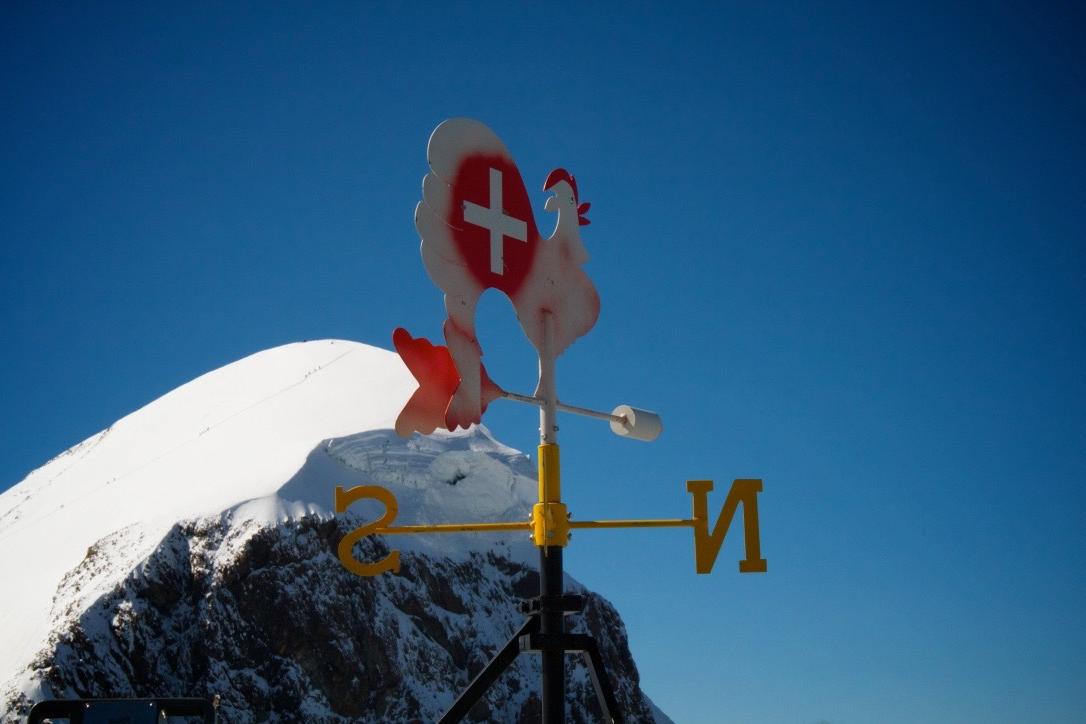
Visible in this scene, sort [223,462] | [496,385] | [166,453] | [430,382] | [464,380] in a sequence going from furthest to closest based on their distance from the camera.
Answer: [166,453]
[223,462]
[496,385]
[430,382]
[464,380]

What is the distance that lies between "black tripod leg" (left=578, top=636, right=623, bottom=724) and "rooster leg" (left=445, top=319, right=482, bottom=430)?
1552 millimetres

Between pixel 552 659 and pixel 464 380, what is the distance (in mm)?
1786

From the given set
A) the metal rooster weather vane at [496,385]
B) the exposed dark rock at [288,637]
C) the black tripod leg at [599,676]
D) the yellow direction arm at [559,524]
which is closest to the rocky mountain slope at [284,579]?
the exposed dark rock at [288,637]

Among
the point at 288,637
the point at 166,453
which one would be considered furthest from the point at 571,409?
the point at 166,453

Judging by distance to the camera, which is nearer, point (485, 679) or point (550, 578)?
point (485, 679)

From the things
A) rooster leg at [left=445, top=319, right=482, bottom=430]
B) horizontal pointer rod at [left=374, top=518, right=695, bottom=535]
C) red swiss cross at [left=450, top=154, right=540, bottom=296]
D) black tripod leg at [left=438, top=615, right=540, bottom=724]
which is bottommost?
black tripod leg at [left=438, top=615, right=540, bottom=724]

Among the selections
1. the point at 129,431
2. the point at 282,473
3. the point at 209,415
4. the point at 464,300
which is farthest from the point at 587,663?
the point at 129,431

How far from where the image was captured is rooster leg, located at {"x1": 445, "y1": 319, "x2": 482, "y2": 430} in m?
7.35

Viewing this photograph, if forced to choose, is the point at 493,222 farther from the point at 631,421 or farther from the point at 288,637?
the point at 288,637

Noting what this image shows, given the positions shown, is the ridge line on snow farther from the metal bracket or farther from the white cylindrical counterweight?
the metal bracket

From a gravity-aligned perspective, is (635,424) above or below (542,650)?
above

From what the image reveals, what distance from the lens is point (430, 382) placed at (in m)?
7.48

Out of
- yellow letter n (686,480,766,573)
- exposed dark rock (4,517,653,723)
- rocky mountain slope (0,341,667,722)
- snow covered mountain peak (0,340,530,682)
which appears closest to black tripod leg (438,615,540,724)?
yellow letter n (686,480,766,573)

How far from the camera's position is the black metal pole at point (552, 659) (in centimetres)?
712
